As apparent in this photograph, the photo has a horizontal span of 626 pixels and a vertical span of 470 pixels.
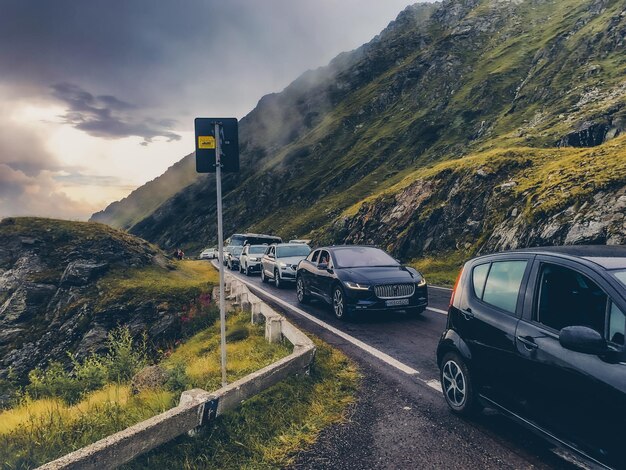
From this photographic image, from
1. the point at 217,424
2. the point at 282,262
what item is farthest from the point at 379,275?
the point at 282,262

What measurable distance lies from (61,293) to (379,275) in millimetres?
14532

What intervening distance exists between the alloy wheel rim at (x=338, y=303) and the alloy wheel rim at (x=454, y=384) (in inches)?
208

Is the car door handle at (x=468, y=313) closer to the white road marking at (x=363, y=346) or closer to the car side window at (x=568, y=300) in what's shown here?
the car side window at (x=568, y=300)

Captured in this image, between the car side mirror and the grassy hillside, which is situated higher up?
the car side mirror

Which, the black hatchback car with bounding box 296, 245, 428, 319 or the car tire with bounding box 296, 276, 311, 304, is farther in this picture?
the car tire with bounding box 296, 276, 311, 304

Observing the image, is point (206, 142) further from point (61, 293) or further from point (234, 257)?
point (234, 257)

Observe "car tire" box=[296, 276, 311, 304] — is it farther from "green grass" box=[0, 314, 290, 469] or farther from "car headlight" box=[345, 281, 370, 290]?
"green grass" box=[0, 314, 290, 469]

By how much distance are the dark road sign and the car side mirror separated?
4235 millimetres

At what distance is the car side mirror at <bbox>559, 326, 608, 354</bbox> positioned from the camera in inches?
116

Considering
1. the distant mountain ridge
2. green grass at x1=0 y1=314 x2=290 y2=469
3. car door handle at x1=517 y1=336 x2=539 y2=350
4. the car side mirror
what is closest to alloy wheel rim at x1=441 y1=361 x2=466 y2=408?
car door handle at x1=517 y1=336 x2=539 y2=350

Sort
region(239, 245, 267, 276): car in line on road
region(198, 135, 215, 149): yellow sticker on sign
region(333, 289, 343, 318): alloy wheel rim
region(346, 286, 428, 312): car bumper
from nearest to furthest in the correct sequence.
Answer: region(198, 135, 215, 149): yellow sticker on sign, region(346, 286, 428, 312): car bumper, region(333, 289, 343, 318): alloy wheel rim, region(239, 245, 267, 276): car in line on road

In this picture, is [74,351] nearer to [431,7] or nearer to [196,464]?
[196,464]

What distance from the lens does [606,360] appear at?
3.00 meters

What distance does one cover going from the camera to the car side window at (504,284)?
4.11m
